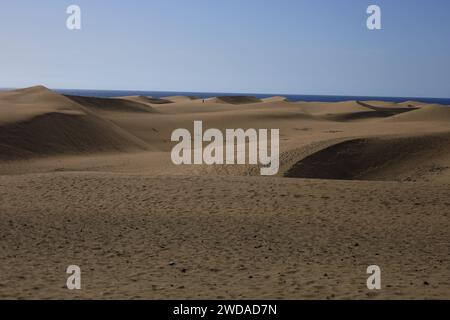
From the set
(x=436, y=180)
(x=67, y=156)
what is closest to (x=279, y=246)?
(x=436, y=180)

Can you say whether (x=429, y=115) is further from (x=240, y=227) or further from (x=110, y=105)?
(x=240, y=227)

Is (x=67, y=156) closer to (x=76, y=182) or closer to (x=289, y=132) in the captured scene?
(x=76, y=182)

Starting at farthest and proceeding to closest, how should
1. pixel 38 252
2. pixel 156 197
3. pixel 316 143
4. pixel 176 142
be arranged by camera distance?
1. pixel 176 142
2. pixel 316 143
3. pixel 156 197
4. pixel 38 252

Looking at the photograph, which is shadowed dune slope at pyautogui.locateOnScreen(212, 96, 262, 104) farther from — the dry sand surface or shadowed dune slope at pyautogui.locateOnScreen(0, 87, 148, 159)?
the dry sand surface

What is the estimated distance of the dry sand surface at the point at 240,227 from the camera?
672cm

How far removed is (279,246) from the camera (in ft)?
28.4

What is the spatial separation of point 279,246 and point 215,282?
215 centimetres

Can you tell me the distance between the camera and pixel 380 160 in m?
19.3

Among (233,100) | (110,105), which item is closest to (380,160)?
(110,105)

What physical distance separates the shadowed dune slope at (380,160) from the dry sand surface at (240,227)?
6cm

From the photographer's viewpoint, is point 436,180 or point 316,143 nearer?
point 436,180

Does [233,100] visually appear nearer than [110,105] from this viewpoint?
No

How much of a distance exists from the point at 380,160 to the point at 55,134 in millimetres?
15740

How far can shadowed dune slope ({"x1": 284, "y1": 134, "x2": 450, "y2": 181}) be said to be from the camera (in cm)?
1773
